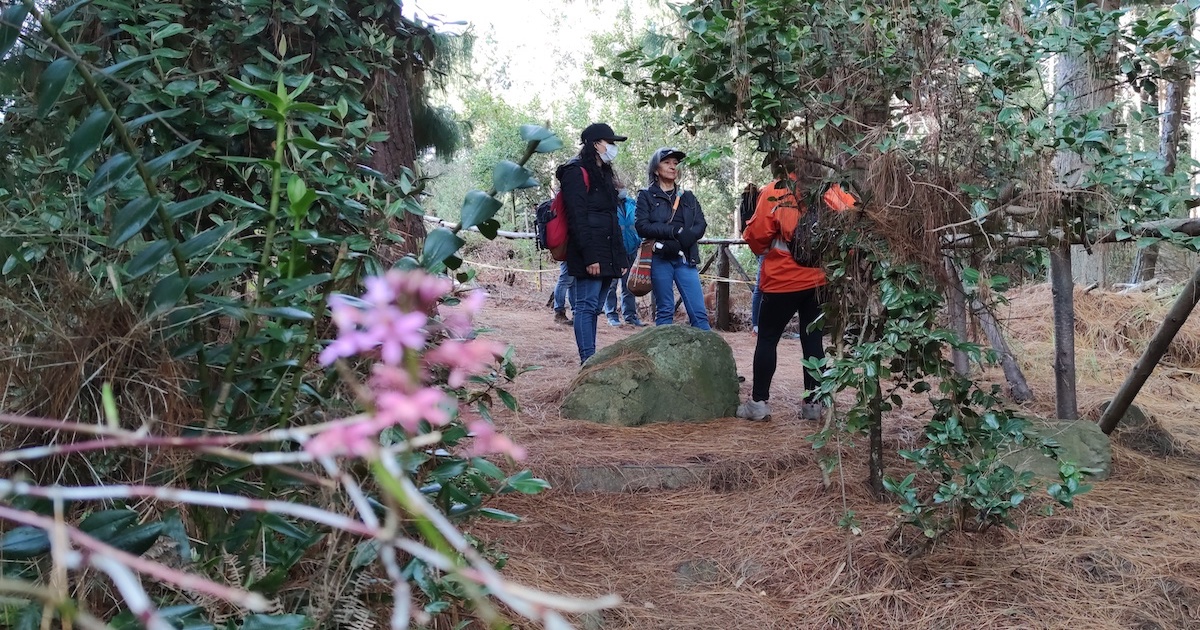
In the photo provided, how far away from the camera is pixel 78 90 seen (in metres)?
2.24

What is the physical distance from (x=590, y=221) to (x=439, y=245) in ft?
13.0

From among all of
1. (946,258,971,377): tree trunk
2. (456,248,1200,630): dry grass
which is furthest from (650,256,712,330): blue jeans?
(946,258,971,377): tree trunk

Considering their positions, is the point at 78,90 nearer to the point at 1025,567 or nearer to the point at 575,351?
the point at 1025,567

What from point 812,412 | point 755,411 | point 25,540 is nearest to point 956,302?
point 812,412

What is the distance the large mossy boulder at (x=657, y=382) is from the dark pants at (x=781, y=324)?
319 mm

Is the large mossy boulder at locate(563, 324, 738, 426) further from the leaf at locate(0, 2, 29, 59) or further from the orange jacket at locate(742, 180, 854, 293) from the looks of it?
the leaf at locate(0, 2, 29, 59)

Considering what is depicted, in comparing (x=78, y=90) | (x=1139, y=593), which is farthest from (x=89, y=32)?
(x=1139, y=593)

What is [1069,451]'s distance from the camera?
382cm

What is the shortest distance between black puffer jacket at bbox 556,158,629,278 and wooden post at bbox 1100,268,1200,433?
2.77 metres

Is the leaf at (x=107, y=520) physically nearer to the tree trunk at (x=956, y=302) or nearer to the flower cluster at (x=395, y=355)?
the flower cluster at (x=395, y=355)

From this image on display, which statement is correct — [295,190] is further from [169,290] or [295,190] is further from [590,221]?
[590,221]

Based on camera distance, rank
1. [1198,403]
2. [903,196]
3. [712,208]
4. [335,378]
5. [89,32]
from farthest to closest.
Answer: [712,208], [1198,403], [903,196], [89,32], [335,378]

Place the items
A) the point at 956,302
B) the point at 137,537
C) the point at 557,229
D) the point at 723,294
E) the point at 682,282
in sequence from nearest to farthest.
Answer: the point at 137,537
the point at 956,302
the point at 557,229
the point at 682,282
the point at 723,294

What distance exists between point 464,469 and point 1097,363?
5792mm
